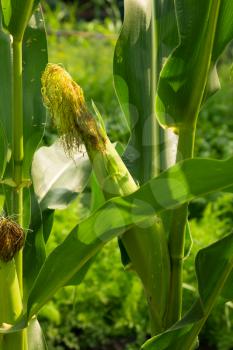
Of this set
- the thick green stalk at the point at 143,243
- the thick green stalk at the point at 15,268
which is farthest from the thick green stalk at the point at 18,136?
the thick green stalk at the point at 143,243

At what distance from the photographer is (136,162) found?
1.06 metres

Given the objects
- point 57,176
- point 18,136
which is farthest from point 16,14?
point 57,176

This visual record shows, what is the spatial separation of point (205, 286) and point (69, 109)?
26 cm

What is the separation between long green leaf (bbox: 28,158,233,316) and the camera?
2.53ft

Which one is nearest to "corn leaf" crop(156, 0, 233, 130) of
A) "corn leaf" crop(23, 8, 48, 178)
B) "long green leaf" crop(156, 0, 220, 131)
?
"long green leaf" crop(156, 0, 220, 131)

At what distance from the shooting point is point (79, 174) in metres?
1.29

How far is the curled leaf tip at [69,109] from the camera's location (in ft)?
2.89

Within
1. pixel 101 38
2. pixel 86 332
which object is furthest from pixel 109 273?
pixel 101 38

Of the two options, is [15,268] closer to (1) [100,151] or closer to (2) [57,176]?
(1) [100,151]

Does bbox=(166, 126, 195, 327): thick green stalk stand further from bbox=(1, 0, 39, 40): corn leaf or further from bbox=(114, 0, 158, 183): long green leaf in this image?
bbox=(1, 0, 39, 40): corn leaf

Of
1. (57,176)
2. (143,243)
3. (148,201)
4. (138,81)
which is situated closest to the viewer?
(148,201)

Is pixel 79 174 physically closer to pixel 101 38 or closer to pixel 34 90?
pixel 34 90

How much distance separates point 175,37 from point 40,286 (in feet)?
1.25

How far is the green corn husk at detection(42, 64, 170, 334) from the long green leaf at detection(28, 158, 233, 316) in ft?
0.23
